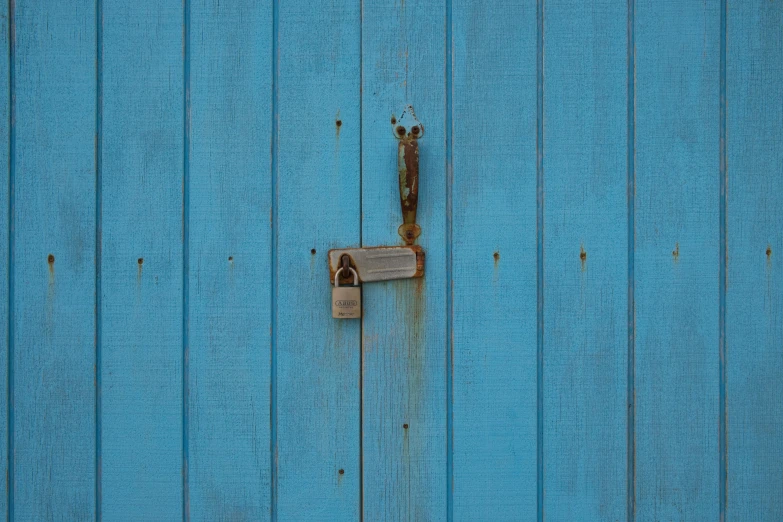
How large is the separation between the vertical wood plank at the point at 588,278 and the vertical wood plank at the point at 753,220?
0.17 m

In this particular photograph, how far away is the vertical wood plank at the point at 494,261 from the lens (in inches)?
50.7

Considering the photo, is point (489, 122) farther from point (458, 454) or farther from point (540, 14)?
point (458, 454)

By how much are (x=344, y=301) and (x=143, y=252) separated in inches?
12.7

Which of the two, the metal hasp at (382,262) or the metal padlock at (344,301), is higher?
the metal hasp at (382,262)

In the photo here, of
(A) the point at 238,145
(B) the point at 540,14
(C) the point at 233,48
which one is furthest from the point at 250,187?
(B) the point at 540,14

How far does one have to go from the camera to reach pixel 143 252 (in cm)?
129

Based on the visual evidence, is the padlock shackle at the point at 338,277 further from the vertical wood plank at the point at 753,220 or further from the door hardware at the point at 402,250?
the vertical wood plank at the point at 753,220

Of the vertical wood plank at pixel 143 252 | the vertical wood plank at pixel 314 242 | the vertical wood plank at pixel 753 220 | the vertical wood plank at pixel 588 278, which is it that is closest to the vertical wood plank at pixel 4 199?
the vertical wood plank at pixel 143 252

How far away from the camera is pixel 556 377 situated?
4.24 ft

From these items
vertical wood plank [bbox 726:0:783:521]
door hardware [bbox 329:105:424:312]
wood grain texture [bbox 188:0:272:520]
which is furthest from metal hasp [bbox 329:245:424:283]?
vertical wood plank [bbox 726:0:783:521]

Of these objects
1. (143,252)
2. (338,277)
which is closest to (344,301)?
(338,277)

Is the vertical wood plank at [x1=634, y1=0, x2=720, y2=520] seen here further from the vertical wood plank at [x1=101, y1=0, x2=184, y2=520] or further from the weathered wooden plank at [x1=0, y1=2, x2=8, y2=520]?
the weathered wooden plank at [x1=0, y1=2, x2=8, y2=520]

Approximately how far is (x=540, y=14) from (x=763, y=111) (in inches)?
14.7

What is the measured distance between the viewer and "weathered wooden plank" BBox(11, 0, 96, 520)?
1290 millimetres
